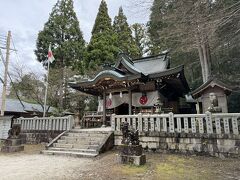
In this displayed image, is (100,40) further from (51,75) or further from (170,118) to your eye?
(170,118)

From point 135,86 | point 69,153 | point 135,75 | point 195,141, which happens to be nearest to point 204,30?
point 195,141

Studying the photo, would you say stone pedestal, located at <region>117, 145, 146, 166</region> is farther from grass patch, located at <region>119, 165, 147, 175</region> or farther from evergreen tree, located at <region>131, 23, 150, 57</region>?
evergreen tree, located at <region>131, 23, 150, 57</region>

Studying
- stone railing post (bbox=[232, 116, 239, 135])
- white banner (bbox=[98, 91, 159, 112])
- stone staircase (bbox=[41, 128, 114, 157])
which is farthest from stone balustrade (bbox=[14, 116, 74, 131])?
stone railing post (bbox=[232, 116, 239, 135])

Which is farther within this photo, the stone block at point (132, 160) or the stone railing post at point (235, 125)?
the stone railing post at point (235, 125)

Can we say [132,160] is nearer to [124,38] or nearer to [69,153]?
[69,153]

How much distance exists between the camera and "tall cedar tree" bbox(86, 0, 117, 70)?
2447cm

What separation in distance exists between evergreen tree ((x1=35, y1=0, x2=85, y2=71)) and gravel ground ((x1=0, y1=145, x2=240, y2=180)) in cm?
1979

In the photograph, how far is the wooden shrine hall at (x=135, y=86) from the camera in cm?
1255

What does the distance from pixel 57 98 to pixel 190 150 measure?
16392 millimetres

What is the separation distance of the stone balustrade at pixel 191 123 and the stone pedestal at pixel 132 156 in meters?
2.45

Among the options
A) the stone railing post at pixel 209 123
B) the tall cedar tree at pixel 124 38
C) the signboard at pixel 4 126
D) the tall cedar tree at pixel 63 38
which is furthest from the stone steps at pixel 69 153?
the tall cedar tree at pixel 124 38

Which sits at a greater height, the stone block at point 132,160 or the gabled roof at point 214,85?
the gabled roof at point 214,85

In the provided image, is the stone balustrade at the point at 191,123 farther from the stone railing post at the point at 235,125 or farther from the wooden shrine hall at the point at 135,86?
the wooden shrine hall at the point at 135,86

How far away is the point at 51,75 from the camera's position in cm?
2144
